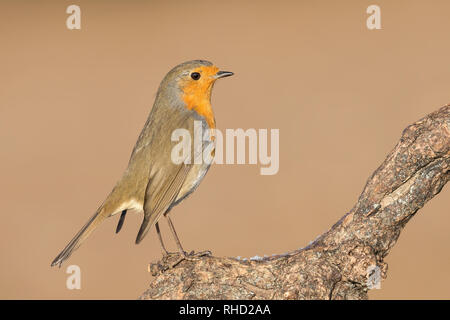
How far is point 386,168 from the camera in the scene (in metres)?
2.60

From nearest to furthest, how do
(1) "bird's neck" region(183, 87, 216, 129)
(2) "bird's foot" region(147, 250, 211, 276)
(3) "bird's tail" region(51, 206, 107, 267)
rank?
1. (2) "bird's foot" region(147, 250, 211, 276)
2. (3) "bird's tail" region(51, 206, 107, 267)
3. (1) "bird's neck" region(183, 87, 216, 129)

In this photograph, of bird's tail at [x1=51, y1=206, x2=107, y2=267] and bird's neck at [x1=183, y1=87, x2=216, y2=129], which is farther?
bird's neck at [x1=183, y1=87, x2=216, y2=129]

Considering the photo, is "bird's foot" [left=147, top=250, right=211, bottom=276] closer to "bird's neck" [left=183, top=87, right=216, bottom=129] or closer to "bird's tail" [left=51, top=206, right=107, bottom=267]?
"bird's tail" [left=51, top=206, right=107, bottom=267]

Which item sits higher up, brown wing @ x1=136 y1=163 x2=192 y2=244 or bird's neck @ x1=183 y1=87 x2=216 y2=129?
bird's neck @ x1=183 y1=87 x2=216 y2=129

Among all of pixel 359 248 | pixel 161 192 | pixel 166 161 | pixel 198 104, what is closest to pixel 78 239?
pixel 161 192

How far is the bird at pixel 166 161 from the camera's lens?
300 centimetres

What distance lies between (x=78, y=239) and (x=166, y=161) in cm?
62

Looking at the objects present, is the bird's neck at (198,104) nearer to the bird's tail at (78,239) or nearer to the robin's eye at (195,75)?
the robin's eye at (195,75)

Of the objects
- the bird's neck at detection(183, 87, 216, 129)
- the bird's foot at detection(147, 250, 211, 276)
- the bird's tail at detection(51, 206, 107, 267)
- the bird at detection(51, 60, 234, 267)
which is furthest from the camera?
the bird's neck at detection(183, 87, 216, 129)

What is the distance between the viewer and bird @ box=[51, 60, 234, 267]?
3.00 meters

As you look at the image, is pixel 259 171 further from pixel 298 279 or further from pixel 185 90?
pixel 298 279

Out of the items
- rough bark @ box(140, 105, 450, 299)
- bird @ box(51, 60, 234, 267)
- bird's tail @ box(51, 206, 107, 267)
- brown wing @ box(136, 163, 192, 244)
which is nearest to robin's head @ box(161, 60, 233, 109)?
bird @ box(51, 60, 234, 267)

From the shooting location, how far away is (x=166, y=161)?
3051 mm

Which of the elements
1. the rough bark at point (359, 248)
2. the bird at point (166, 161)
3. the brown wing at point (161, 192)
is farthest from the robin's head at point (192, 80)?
the rough bark at point (359, 248)
